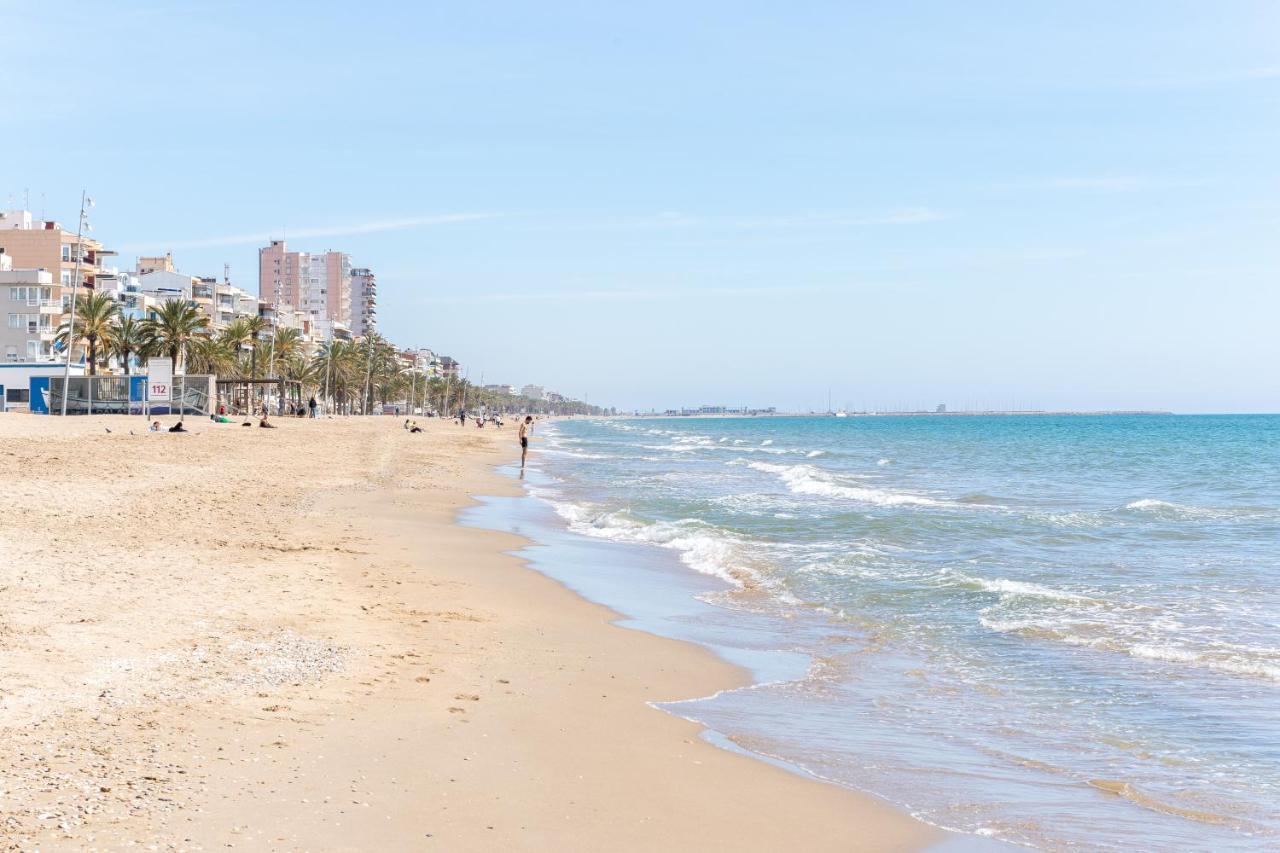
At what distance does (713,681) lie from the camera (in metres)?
9.87

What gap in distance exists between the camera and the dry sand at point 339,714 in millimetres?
5410

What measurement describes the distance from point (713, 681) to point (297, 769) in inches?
179

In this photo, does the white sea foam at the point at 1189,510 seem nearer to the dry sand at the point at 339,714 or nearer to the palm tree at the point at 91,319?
the dry sand at the point at 339,714

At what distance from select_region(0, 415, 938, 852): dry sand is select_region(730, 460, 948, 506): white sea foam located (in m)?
17.2

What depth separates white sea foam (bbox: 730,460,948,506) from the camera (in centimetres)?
3038

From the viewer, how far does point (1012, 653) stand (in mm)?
11359

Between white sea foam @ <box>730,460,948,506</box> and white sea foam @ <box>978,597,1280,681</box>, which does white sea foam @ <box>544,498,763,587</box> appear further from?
white sea foam @ <box>730,460,948,506</box>

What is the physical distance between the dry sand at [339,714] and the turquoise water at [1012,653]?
0.93 m

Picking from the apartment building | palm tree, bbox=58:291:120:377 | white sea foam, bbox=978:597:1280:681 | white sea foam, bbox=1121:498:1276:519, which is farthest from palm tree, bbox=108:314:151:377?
white sea foam, bbox=978:597:1280:681

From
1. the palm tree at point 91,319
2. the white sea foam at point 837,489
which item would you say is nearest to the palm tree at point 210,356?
the palm tree at point 91,319

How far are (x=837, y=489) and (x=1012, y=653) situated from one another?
2351 centimetres

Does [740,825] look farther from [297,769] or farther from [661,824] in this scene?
[297,769]

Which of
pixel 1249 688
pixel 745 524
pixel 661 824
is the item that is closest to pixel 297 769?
pixel 661 824

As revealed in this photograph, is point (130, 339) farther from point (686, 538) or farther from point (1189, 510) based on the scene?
point (1189, 510)
